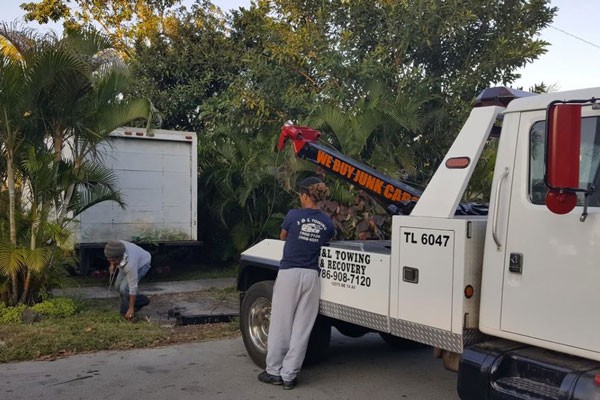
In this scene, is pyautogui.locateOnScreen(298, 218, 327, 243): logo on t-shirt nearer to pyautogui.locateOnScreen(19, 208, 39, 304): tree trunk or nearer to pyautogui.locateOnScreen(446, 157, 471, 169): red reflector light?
pyautogui.locateOnScreen(446, 157, 471, 169): red reflector light

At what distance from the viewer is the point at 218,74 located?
16.2m

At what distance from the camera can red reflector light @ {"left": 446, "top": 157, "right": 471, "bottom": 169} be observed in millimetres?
4457

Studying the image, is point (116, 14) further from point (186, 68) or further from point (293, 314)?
point (293, 314)

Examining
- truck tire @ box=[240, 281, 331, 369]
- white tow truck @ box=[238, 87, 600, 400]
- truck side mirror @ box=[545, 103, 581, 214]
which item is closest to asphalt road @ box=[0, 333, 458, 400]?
truck tire @ box=[240, 281, 331, 369]

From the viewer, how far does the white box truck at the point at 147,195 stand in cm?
1134

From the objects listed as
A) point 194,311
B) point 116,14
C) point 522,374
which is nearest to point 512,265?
point 522,374

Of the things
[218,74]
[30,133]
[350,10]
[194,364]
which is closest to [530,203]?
[194,364]

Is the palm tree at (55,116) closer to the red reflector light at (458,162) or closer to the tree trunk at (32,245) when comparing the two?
the tree trunk at (32,245)

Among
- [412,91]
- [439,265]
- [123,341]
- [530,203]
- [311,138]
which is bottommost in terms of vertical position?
[123,341]

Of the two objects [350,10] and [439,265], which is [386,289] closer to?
[439,265]

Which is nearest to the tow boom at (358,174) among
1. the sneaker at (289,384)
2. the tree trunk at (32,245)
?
the sneaker at (289,384)

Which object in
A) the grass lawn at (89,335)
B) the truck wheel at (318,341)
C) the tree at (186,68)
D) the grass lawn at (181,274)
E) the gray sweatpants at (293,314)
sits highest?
the tree at (186,68)

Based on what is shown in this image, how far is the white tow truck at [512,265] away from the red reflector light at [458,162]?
0.03 feet

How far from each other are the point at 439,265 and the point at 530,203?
29.3 inches
